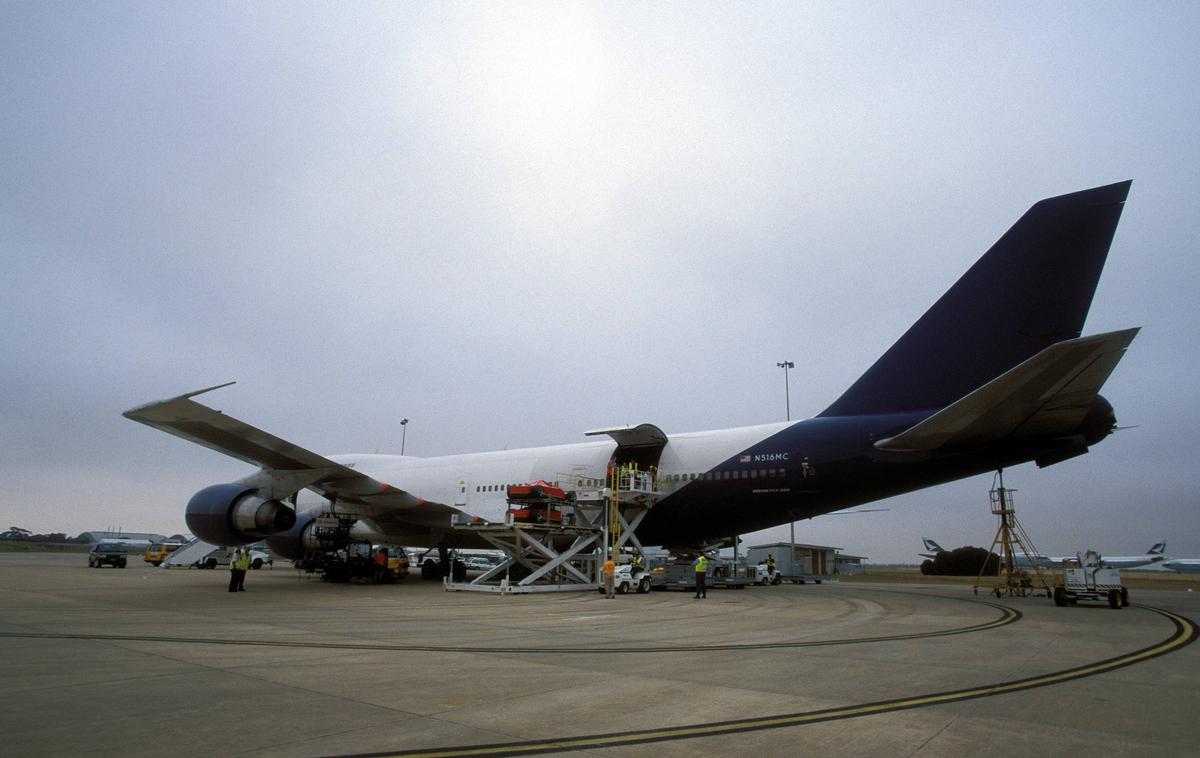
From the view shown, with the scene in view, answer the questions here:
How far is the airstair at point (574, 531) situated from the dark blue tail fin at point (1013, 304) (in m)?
7.19

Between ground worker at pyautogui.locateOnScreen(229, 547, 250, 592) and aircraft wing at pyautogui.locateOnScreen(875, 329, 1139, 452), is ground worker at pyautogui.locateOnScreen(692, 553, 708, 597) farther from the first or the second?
ground worker at pyautogui.locateOnScreen(229, 547, 250, 592)

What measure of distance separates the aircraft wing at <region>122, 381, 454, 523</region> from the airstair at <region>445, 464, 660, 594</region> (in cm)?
255

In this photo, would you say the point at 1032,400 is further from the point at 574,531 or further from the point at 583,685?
the point at 574,531

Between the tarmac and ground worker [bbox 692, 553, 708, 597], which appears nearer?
the tarmac

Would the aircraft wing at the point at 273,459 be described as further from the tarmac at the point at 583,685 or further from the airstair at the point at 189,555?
the airstair at the point at 189,555

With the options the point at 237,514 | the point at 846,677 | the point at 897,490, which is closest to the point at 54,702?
the point at 846,677

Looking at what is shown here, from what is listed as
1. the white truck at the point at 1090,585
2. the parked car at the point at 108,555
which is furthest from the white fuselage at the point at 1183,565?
the parked car at the point at 108,555

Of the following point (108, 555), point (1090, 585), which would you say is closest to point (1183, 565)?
point (1090, 585)

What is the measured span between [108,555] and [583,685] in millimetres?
36266

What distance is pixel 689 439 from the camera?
66.7ft

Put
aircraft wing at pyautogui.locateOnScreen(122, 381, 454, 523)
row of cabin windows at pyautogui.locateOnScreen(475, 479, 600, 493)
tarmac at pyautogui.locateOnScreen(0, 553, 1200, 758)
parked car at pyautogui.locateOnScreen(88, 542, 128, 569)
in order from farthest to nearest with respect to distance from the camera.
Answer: parked car at pyautogui.locateOnScreen(88, 542, 128, 569)
row of cabin windows at pyautogui.locateOnScreen(475, 479, 600, 493)
aircraft wing at pyautogui.locateOnScreen(122, 381, 454, 523)
tarmac at pyautogui.locateOnScreen(0, 553, 1200, 758)

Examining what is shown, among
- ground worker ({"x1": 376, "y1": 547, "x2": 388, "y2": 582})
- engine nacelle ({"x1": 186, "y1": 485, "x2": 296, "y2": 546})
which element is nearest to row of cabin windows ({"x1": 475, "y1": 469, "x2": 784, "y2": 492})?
ground worker ({"x1": 376, "y1": 547, "x2": 388, "y2": 582})

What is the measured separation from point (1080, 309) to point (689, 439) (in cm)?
1004

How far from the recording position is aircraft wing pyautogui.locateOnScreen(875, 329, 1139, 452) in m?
10.0
